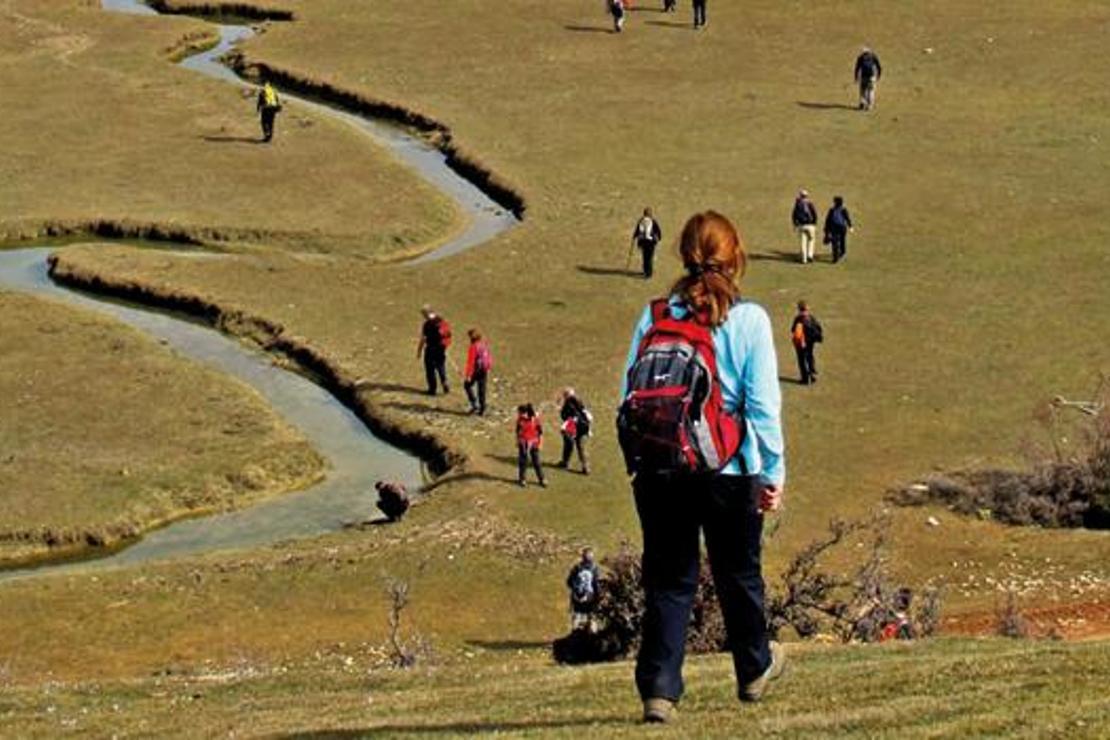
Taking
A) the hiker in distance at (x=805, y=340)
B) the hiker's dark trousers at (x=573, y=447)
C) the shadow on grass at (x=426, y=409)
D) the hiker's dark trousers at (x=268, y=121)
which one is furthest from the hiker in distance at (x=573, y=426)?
the hiker's dark trousers at (x=268, y=121)

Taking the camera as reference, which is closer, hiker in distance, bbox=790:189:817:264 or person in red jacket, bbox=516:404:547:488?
person in red jacket, bbox=516:404:547:488

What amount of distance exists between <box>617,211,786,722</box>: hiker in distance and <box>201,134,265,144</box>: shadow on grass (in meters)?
49.0

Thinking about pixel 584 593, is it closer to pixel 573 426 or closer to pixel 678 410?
pixel 573 426

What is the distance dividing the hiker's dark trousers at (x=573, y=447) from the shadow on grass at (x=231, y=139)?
89.6 feet

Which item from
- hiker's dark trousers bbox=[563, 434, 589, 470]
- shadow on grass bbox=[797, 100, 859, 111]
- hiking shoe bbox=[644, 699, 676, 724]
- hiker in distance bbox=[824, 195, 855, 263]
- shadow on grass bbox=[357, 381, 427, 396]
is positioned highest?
hiking shoe bbox=[644, 699, 676, 724]

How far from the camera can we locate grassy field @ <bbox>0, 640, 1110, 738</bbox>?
41.0 ft

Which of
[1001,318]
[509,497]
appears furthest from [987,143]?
[509,497]

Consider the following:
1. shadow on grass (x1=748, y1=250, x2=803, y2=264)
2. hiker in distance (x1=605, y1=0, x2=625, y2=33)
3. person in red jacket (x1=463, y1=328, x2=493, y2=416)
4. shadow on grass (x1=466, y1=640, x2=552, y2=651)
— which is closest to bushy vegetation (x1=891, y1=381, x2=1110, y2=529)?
shadow on grass (x1=466, y1=640, x2=552, y2=651)

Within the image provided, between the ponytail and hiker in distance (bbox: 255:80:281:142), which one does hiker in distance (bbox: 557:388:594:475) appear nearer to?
the ponytail

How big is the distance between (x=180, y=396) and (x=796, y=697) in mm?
27410

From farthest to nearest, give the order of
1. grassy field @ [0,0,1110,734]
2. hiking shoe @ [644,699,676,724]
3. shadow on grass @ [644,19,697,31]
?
1. shadow on grass @ [644,19,697,31]
2. grassy field @ [0,0,1110,734]
3. hiking shoe @ [644,699,676,724]

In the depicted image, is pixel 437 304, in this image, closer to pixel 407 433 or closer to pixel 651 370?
pixel 407 433

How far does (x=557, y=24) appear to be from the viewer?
73562 mm

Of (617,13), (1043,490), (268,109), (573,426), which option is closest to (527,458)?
(573,426)
